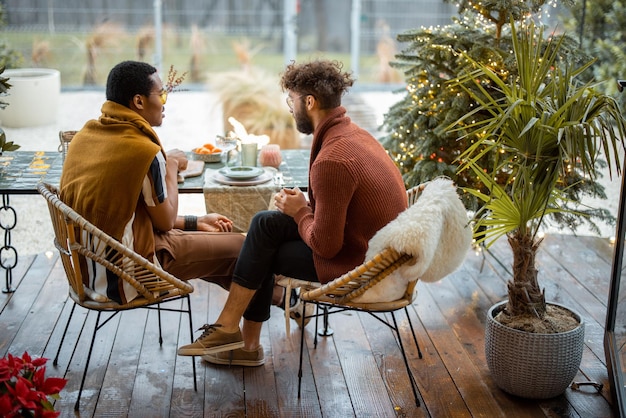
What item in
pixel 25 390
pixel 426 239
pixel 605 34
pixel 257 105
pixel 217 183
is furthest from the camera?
pixel 605 34

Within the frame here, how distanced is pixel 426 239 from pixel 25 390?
1130mm

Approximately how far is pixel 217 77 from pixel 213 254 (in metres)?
3.17

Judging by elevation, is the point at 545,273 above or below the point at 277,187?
below

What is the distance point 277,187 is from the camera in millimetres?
2990

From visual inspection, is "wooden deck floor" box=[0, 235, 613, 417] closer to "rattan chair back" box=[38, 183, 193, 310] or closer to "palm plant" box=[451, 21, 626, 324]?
"rattan chair back" box=[38, 183, 193, 310]

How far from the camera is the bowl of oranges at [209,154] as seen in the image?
129 inches

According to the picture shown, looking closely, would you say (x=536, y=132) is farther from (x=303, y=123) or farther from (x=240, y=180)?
(x=240, y=180)

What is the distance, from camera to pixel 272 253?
2627mm

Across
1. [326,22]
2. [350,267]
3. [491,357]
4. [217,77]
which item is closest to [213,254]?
[350,267]

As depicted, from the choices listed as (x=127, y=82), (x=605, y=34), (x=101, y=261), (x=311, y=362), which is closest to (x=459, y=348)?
(x=311, y=362)

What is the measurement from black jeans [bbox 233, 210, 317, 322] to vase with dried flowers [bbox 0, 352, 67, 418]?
868 millimetres

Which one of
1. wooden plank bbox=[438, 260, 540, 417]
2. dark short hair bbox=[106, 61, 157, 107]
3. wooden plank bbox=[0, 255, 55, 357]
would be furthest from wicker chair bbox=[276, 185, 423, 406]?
wooden plank bbox=[0, 255, 55, 357]

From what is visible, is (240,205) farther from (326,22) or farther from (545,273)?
(326,22)

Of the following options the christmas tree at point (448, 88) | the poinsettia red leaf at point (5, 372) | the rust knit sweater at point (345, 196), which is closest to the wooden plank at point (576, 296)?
the christmas tree at point (448, 88)
